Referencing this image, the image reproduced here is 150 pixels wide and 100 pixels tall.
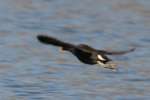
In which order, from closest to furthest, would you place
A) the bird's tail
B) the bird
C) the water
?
the bird's tail → the bird → the water

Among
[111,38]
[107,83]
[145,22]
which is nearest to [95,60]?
[107,83]

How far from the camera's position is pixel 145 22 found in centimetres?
1545

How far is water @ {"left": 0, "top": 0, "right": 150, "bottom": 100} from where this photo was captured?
10555 millimetres

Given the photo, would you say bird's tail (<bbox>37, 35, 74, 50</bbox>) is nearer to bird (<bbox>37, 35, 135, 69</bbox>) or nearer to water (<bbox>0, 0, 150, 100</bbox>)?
bird (<bbox>37, 35, 135, 69</bbox>)

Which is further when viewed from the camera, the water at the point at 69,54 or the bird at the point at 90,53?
the water at the point at 69,54

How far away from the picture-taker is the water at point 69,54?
34.6ft

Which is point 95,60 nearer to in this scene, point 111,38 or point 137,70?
point 137,70

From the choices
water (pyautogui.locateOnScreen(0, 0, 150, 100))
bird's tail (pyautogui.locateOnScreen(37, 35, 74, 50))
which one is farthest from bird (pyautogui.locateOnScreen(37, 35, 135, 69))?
water (pyautogui.locateOnScreen(0, 0, 150, 100))

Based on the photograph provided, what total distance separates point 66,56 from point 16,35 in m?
1.69

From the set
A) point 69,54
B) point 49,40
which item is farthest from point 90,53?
point 69,54

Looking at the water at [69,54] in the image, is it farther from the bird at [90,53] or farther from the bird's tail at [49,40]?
the bird's tail at [49,40]

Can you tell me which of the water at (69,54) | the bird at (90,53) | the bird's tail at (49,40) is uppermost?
the water at (69,54)

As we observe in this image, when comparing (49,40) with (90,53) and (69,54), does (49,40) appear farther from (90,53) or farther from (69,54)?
(69,54)

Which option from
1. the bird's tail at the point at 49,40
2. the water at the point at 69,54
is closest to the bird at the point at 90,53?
the bird's tail at the point at 49,40
